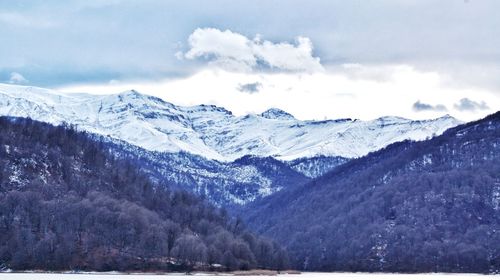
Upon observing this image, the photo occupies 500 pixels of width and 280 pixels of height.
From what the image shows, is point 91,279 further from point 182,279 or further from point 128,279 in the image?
point 182,279

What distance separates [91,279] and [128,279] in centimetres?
955

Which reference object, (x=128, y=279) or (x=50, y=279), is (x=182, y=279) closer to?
(x=128, y=279)

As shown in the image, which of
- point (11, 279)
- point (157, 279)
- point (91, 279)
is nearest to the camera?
point (11, 279)

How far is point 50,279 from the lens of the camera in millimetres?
170750

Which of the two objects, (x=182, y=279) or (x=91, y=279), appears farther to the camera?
(x=182, y=279)

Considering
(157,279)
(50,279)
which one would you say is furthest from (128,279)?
(50,279)

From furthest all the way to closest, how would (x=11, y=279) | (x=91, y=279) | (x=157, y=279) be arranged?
1. (x=157, y=279)
2. (x=91, y=279)
3. (x=11, y=279)

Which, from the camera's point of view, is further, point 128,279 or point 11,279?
point 128,279

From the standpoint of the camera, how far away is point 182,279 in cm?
19400

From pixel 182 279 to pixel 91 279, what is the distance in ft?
77.3

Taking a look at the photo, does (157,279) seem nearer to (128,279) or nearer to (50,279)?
(128,279)

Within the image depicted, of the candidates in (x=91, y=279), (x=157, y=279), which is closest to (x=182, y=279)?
(x=157, y=279)

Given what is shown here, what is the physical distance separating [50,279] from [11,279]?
9001 millimetres

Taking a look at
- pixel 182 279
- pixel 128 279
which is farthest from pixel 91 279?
pixel 182 279
